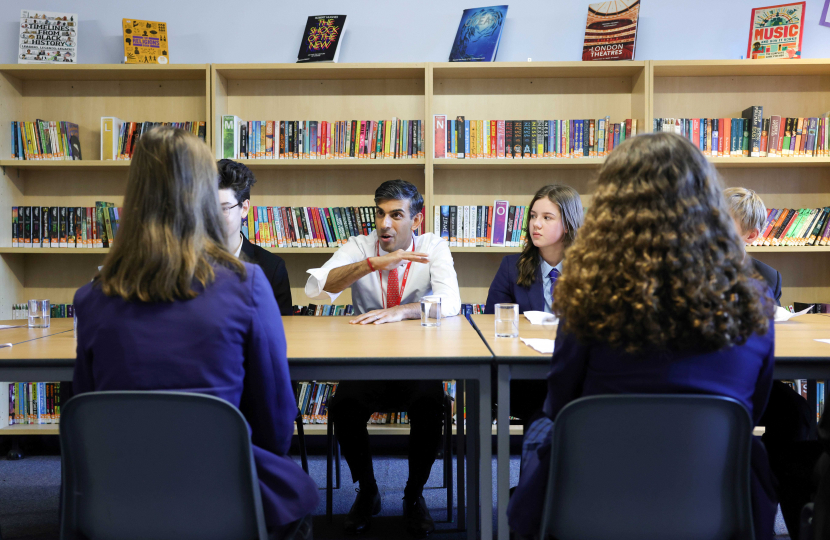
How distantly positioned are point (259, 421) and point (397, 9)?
2.78m

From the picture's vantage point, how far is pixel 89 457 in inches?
40.4

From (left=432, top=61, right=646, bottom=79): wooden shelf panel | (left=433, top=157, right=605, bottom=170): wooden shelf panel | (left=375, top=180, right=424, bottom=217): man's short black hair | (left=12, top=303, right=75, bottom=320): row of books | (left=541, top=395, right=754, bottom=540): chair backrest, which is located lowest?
(left=12, top=303, right=75, bottom=320): row of books

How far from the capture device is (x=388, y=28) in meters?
3.34

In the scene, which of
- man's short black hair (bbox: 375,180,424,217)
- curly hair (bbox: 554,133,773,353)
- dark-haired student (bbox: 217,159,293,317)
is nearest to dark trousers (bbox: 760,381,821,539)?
curly hair (bbox: 554,133,773,353)

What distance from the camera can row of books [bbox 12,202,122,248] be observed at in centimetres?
318

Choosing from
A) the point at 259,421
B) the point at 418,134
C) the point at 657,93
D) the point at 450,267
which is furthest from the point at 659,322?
the point at 657,93

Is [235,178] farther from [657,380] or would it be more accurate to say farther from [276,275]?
[657,380]

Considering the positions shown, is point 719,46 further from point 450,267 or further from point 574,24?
point 450,267

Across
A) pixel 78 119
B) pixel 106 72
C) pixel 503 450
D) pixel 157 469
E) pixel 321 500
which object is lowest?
pixel 321 500

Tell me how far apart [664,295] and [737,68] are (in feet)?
8.87

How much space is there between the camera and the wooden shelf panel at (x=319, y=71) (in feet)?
10.2

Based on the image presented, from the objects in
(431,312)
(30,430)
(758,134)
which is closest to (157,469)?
(431,312)

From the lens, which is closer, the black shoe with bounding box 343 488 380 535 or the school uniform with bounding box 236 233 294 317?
the black shoe with bounding box 343 488 380 535

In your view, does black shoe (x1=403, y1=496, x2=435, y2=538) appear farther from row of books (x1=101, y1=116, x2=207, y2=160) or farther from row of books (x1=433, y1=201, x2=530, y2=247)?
row of books (x1=101, y1=116, x2=207, y2=160)
